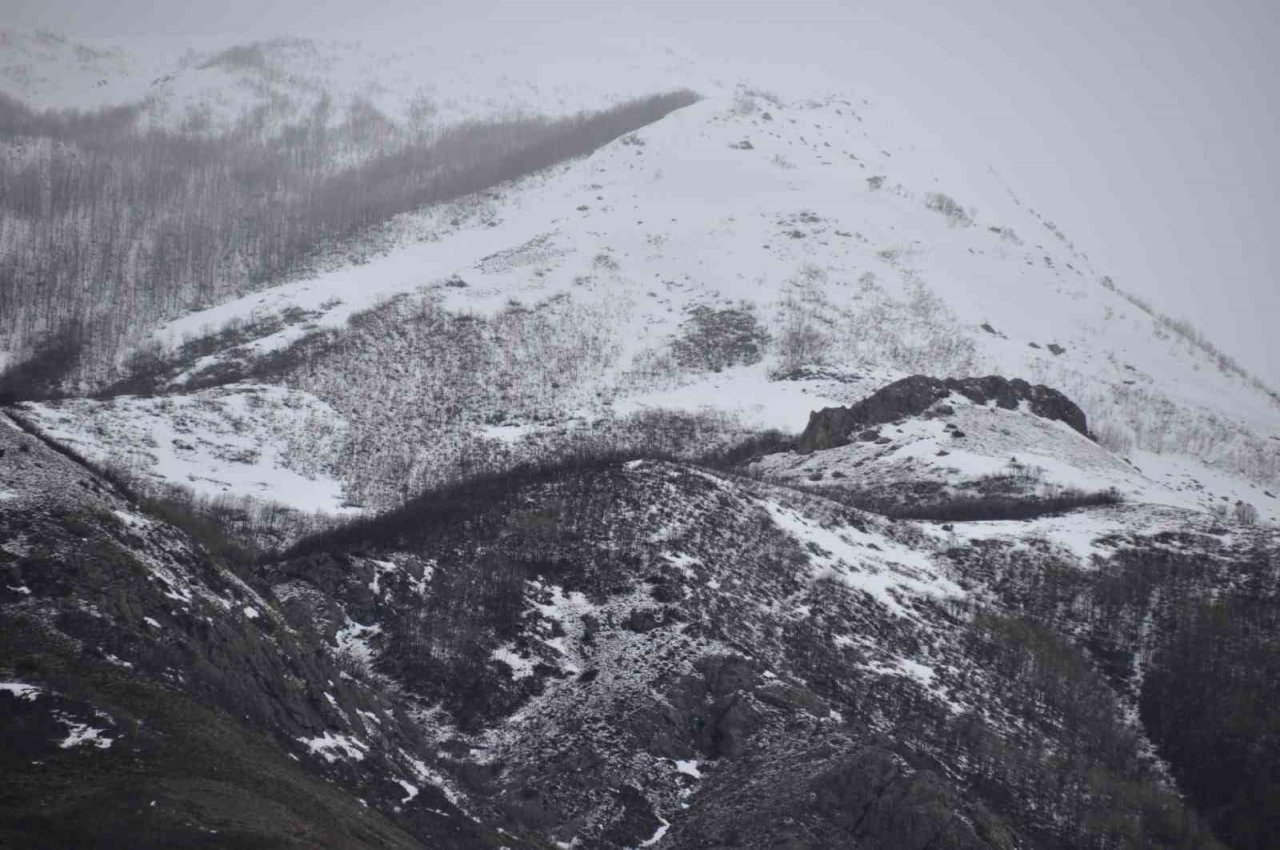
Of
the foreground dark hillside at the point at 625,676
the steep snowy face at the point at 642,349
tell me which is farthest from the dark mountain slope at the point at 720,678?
the steep snowy face at the point at 642,349

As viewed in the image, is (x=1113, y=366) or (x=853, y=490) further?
(x=1113, y=366)

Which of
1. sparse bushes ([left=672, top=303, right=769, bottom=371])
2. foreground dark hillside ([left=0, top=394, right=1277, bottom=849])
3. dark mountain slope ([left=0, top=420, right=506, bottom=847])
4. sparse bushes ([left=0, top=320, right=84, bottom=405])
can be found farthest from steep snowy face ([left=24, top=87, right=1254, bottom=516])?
dark mountain slope ([left=0, top=420, right=506, bottom=847])

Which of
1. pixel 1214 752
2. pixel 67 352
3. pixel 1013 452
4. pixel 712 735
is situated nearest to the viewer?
pixel 712 735

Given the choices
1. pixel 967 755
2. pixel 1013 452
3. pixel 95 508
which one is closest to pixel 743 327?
pixel 1013 452

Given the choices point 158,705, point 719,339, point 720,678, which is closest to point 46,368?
point 719,339

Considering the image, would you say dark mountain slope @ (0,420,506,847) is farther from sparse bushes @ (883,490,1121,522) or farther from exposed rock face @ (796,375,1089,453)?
exposed rock face @ (796,375,1089,453)

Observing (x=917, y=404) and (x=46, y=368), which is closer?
(x=917, y=404)

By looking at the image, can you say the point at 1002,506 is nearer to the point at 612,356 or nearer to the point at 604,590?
the point at 604,590

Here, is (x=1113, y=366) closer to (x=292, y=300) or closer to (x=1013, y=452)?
(x=1013, y=452)
